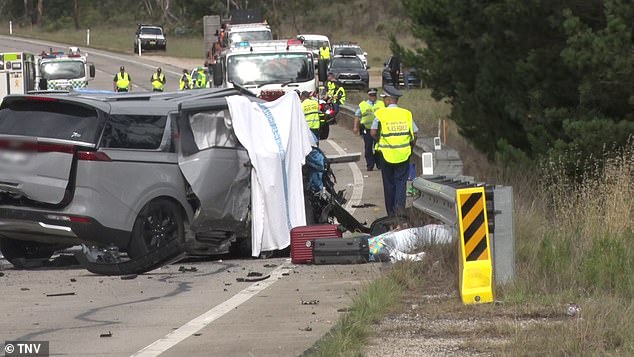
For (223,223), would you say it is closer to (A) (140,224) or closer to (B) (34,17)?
(A) (140,224)

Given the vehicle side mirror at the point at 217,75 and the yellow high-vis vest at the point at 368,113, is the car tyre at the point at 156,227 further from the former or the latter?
the vehicle side mirror at the point at 217,75

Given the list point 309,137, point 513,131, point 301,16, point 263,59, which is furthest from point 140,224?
point 301,16

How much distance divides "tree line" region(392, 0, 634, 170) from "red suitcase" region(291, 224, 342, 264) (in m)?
4.24

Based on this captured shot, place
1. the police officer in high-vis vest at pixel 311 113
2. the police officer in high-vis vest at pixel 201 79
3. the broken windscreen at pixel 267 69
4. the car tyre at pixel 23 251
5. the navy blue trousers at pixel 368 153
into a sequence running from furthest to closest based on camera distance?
the police officer in high-vis vest at pixel 201 79 → the broken windscreen at pixel 267 69 → the navy blue trousers at pixel 368 153 → the police officer in high-vis vest at pixel 311 113 → the car tyre at pixel 23 251

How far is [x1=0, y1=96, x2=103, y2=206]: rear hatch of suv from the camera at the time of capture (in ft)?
40.3

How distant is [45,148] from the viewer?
40.3 feet

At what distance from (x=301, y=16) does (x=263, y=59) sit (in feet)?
216

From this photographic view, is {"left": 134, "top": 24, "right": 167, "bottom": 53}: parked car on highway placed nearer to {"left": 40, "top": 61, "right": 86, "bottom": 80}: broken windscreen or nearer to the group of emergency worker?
{"left": 40, "top": 61, "right": 86, "bottom": 80}: broken windscreen

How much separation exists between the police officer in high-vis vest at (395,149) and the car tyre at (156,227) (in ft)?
13.6

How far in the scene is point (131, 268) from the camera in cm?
1251

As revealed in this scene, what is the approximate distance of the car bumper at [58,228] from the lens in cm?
1233

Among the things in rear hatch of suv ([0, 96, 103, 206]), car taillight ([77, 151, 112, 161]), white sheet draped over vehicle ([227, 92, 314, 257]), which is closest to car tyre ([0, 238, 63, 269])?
rear hatch of suv ([0, 96, 103, 206])

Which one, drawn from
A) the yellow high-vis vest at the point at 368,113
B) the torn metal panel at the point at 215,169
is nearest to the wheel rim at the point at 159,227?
the torn metal panel at the point at 215,169

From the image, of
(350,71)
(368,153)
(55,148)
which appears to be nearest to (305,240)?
(55,148)
